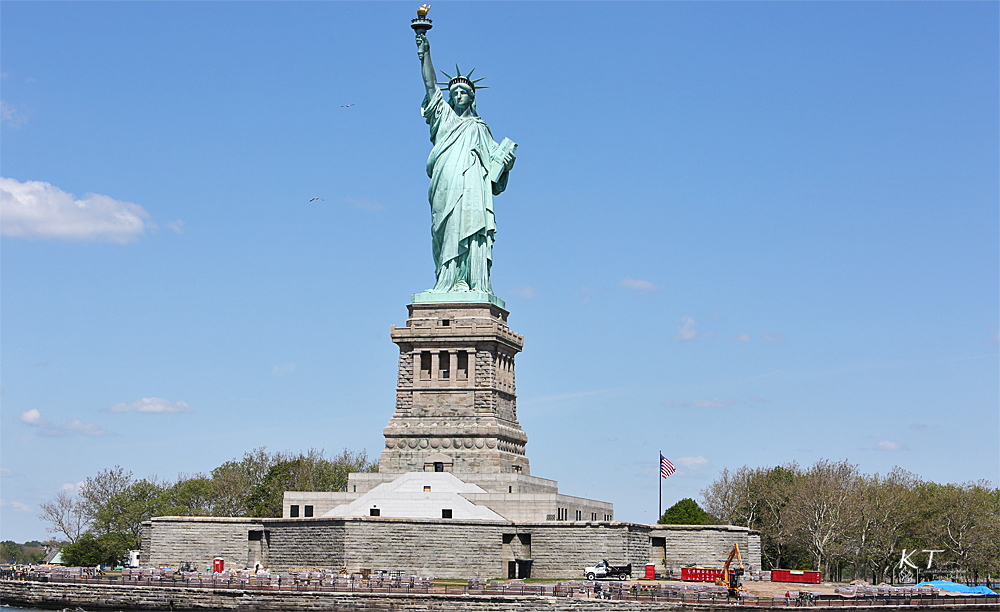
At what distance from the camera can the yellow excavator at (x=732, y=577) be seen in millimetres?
48281

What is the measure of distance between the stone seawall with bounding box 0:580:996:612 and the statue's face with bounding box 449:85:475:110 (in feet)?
101

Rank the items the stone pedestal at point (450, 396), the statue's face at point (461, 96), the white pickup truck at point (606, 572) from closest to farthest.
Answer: the white pickup truck at point (606, 572)
the stone pedestal at point (450, 396)
the statue's face at point (461, 96)

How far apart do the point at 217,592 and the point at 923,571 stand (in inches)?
1766

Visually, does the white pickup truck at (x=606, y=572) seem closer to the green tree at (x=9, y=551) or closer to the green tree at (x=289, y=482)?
the green tree at (x=289, y=482)

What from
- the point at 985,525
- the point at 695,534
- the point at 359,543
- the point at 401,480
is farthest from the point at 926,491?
the point at 359,543

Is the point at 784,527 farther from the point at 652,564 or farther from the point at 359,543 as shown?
the point at 359,543

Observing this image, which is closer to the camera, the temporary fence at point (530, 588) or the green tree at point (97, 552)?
the temporary fence at point (530, 588)

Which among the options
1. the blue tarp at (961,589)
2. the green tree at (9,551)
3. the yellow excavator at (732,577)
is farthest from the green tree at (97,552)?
the green tree at (9,551)

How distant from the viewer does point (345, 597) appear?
48094 mm

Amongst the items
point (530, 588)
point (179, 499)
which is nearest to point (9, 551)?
point (179, 499)

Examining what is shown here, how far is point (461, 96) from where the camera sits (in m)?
69.2

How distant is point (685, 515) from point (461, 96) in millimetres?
29499

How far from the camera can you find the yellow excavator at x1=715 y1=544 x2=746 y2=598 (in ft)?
158

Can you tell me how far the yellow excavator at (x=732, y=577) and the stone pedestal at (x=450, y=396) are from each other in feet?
43.9
